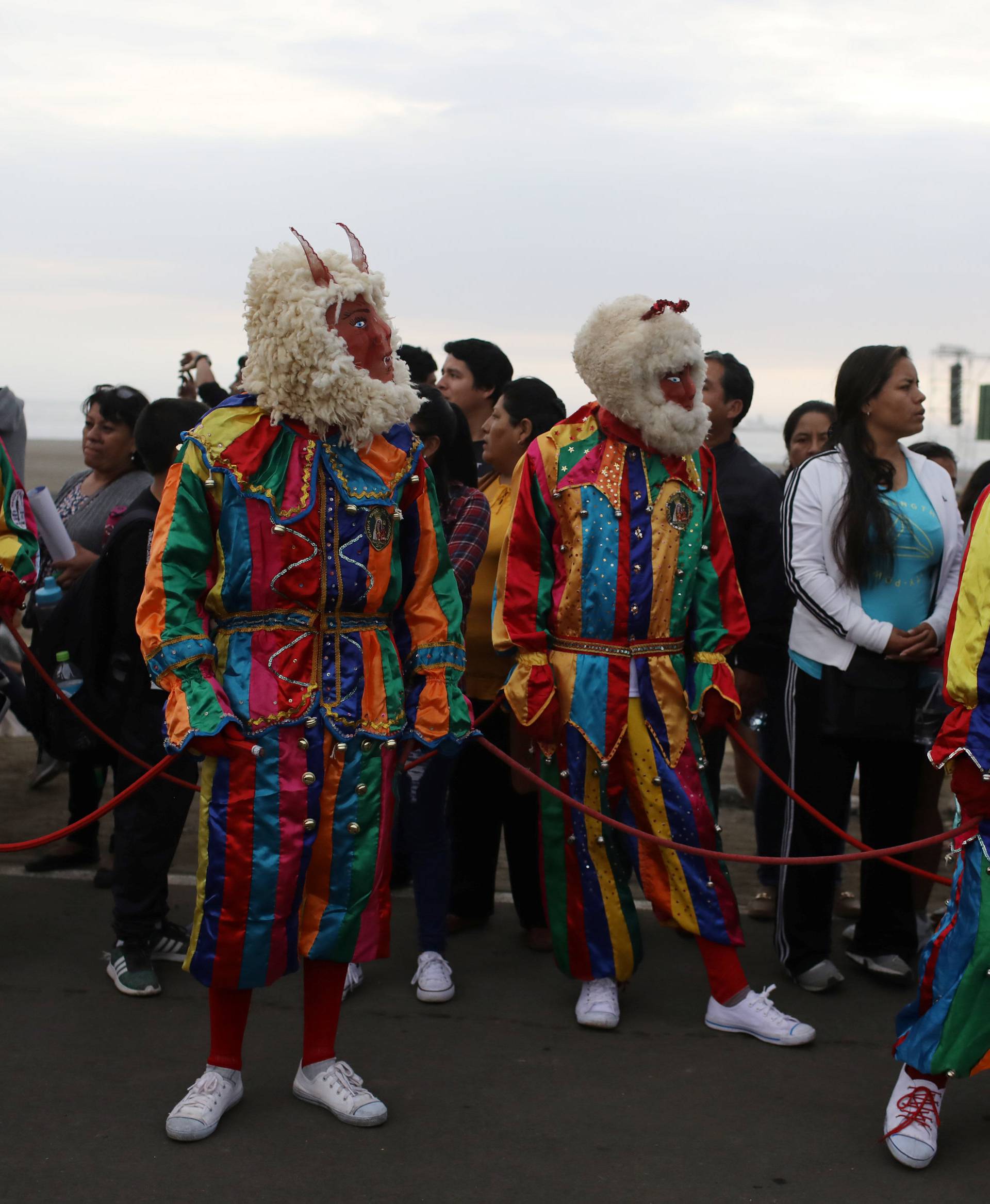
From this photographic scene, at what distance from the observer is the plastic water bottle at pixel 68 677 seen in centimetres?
470

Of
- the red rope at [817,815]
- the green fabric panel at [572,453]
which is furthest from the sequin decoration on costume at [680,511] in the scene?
the red rope at [817,815]

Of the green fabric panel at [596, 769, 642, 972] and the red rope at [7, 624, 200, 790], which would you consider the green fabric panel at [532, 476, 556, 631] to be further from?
the red rope at [7, 624, 200, 790]

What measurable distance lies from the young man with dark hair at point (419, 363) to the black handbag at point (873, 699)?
2604 mm

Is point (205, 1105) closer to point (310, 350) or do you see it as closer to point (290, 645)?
point (290, 645)

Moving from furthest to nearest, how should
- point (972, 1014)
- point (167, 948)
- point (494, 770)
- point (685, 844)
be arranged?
point (494, 770) → point (167, 948) → point (685, 844) → point (972, 1014)

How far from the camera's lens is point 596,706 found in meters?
3.96

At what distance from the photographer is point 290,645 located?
10.8 ft

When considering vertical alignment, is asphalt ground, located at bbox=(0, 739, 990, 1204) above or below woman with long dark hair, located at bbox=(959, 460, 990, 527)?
below

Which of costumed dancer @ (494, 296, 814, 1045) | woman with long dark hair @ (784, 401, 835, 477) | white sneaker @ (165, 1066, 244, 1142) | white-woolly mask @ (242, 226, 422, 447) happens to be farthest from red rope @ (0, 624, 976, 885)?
woman with long dark hair @ (784, 401, 835, 477)

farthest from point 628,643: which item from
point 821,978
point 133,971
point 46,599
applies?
point 46,599

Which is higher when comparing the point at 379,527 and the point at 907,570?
the point at 379,527

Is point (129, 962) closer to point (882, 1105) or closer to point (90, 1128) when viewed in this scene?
point (90, 1128)

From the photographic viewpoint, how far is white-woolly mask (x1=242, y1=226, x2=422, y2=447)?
321 centimetres

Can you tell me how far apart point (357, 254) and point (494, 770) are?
2.16 m
